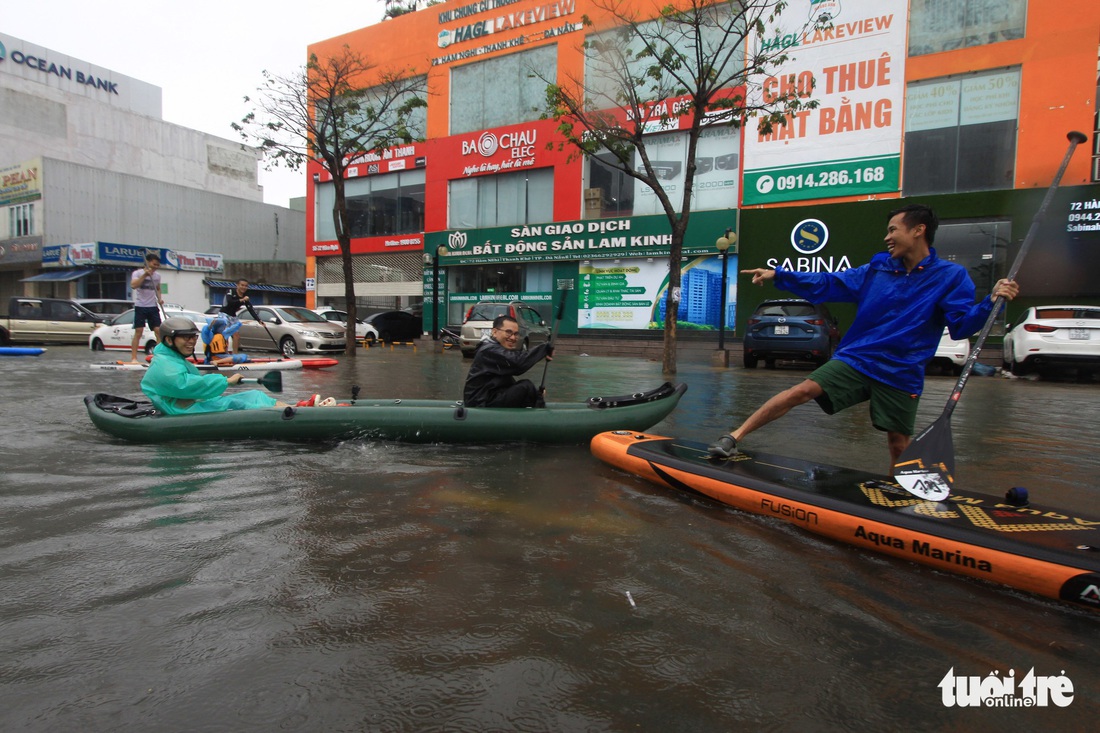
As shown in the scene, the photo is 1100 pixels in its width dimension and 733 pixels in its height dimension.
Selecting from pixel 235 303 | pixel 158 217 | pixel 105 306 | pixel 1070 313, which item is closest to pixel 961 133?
pixel 1070 313

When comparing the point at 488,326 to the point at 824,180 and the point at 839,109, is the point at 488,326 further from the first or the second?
the point at 839,109

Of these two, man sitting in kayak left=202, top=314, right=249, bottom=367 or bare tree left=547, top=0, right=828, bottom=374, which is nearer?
man sitting in kayak left=202, top=314, right=249, bottom=367

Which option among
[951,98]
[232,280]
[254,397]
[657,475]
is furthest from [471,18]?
[657,475]

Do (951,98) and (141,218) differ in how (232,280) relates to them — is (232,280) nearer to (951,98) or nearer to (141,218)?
(141,218)

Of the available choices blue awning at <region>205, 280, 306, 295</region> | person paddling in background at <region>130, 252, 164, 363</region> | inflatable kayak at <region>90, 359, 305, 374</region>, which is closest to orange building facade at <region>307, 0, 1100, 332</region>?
inflatable kayak at <region>90, 359, 305, 374</region>

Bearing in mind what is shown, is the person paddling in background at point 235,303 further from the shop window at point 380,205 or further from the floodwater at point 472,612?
the shop window at point 380,205

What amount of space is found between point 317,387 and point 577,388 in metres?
3.62

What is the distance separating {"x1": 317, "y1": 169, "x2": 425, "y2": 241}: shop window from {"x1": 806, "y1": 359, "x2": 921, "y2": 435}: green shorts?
22531 millimetres

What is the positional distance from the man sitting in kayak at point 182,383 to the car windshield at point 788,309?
9.82m

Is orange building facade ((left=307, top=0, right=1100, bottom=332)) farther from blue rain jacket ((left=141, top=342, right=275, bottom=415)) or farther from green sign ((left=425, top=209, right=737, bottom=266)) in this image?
blue rain jacket ((left=141, top=342, right=275, bottom=415))

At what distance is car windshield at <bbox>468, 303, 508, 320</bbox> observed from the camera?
15055mm

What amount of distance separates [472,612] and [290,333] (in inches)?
544

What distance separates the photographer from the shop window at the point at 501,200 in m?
21.6

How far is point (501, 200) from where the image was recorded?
22641 mm
